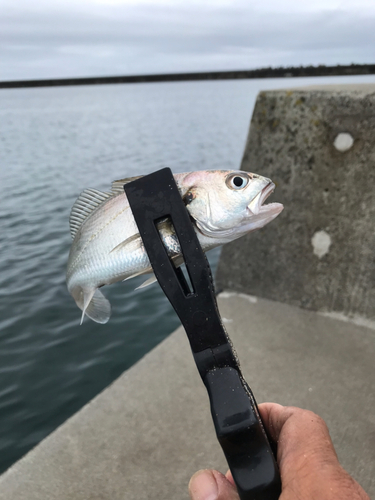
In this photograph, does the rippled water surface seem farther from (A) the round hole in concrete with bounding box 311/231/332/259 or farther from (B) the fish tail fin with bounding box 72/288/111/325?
(B) the fish tail fin with bounding box 72/288/111/325

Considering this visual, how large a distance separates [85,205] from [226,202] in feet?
1.41

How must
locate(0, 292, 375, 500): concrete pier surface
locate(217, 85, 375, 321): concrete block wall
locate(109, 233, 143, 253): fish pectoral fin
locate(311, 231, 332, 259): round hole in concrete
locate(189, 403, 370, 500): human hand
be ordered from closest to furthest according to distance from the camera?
locate(189, 403, 370, 500): human hand → locate(109, 233, 143, 253): fish pectoral fin → locate(0, 292, 375, 500): concrete pier surface → locate(217, 85, 375, 321): concrete block wall → locate(311, 231, 332, 259): round hole in concrete

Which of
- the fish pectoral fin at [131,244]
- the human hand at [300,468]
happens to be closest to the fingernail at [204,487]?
the human hand at [300,468]

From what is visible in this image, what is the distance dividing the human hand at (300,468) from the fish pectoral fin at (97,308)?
1.78ft

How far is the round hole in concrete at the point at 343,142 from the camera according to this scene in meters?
3.48

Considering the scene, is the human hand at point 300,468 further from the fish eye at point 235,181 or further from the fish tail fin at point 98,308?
the fish eye at point 235,181

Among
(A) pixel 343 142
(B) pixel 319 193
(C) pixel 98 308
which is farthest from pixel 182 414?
(A) pixel 343 142

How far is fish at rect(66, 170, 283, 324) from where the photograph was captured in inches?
45.1

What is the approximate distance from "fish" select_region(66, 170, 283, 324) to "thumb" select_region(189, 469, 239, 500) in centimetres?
54

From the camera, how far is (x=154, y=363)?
326 centimetres

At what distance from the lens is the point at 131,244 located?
1.15 m

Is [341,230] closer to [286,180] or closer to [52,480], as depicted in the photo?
[286,180]

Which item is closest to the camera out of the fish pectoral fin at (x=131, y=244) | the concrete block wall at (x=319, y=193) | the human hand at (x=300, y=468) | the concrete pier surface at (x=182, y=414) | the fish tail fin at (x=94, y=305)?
the human hand at (x=300, y=468)

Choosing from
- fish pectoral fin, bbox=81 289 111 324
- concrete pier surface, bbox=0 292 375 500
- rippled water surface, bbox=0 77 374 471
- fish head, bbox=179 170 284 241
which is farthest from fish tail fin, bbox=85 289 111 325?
rippled water surface, bbox=0 77 374 471
